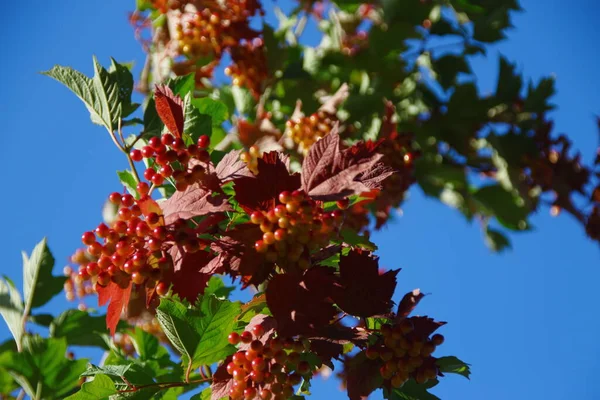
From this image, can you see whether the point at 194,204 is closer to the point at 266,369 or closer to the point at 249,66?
the point at 266,369

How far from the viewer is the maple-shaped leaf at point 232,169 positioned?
973 mm

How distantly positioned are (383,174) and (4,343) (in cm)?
124

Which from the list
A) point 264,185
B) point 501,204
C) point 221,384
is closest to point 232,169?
point 264,185

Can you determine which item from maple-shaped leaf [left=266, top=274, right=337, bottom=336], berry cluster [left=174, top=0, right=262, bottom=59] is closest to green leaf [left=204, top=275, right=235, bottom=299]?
maple-shaped leaf [left=266, top=274, right=337, bottom=336]

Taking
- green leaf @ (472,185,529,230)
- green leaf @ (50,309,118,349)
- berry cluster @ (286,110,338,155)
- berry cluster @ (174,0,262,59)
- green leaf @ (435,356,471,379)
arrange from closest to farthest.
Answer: green leaf @ (435,356,471,379), green leaf @ (50,309,118,349), berry cluster @ (286,110,338,155), berry cluster @ (174,0,262,59), green leaf @ (472,185,529,230)

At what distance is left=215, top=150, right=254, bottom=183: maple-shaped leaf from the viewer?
3.19 feet

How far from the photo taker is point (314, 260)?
1.02 meters

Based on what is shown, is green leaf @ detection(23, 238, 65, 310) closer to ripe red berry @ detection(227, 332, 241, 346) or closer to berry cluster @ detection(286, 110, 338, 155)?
ripe red berry @ detection(227, 332, 241, 346)

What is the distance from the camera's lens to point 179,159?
99 cm

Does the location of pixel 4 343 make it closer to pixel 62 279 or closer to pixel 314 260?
pixel 62 279

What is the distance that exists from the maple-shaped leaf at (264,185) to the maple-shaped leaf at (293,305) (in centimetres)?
13

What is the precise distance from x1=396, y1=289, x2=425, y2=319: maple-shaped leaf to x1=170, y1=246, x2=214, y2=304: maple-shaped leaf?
37 centimetres

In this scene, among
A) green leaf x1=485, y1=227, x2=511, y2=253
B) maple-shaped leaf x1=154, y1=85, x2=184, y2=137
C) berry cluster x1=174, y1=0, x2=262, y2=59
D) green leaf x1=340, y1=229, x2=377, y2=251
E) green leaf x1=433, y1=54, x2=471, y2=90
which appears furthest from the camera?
green leaf x1=485, y1=227, x2=511, y2=253

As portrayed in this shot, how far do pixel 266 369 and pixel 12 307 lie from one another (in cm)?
86
